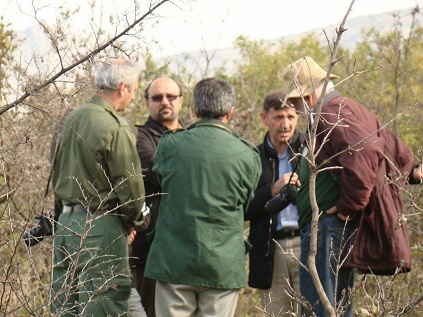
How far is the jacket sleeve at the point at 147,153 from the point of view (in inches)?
219

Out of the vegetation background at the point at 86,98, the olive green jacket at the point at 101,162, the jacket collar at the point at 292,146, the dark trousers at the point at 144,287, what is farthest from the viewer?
the jacket collar at the point at 292,146

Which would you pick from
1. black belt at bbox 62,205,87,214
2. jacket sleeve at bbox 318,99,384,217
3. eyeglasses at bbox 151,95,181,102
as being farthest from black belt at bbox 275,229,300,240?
black belt at bbox 62,205,87,214

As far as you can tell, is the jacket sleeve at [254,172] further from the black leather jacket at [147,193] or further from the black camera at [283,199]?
the black leather jacket at [147,193]

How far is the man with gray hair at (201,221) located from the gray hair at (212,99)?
0.07 m

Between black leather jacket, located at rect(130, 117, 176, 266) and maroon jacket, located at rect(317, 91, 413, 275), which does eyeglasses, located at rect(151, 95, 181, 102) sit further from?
maroon jacket, located at rect(317, 91, 413, 275)

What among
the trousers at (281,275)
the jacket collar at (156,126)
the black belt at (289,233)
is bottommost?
the trousers at (281,275)

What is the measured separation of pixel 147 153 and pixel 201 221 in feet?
3.32

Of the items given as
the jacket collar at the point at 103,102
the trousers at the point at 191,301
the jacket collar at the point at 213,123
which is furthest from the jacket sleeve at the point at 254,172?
the jacket collar at the point at 103,102

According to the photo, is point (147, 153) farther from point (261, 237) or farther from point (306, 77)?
point (306, 77)

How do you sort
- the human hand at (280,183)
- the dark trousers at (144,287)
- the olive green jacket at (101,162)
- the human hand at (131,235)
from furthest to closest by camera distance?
the dark trousers at (144,287) → the human hand at (280,183) → the human hand at (131,235) → the olive green jacket at (101,162)

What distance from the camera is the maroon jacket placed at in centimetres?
478

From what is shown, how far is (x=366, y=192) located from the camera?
Answer: 15.7ft

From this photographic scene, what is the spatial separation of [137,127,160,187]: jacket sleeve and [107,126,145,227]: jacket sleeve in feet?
1.35

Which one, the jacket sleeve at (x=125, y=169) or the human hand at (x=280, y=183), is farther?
the human hand at (x=280, y=183)
